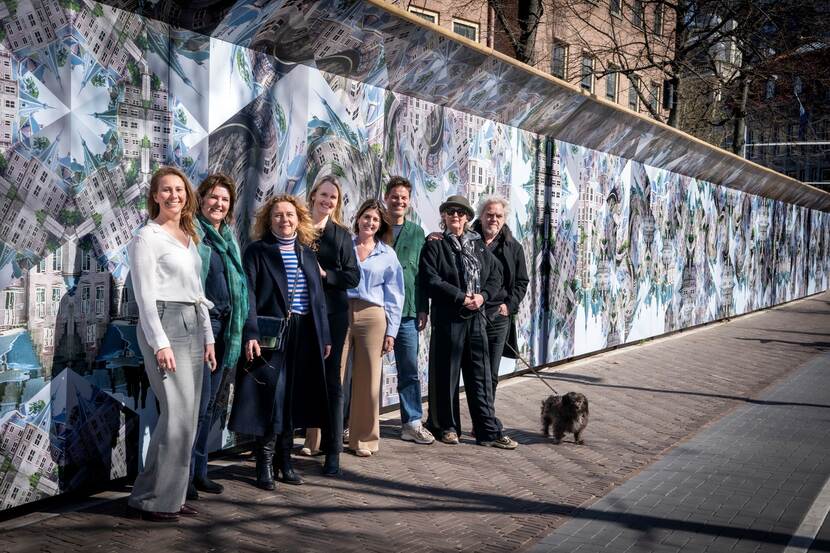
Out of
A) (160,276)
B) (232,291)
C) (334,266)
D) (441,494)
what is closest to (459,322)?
(334,266)

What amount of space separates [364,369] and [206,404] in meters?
1.68

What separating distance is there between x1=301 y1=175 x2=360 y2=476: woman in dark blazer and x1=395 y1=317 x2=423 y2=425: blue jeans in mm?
1028

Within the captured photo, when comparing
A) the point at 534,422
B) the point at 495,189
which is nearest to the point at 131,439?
the point at 534,422

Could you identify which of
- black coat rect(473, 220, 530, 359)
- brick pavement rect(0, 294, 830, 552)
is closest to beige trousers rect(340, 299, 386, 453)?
brick pavement rect(0, 294, 830, 552)

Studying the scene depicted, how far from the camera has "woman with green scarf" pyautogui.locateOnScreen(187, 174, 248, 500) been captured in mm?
5617

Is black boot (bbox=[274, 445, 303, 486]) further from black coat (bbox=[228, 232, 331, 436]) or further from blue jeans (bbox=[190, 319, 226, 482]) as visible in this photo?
blue jeans (bbox=[190, 319, 226, 482])

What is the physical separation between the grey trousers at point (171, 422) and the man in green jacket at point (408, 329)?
8.78ft

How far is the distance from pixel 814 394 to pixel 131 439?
804 centimetres

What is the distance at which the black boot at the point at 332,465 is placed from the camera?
638 centimetres

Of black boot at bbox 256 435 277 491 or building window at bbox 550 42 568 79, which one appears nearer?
black boot at bbox 256 435 277 491

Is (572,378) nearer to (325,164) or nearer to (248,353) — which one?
(325,164)

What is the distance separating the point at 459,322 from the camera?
7.57 meters

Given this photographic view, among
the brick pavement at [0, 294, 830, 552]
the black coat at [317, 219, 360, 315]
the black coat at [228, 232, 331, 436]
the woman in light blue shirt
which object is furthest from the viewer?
the woman in light blue shirt

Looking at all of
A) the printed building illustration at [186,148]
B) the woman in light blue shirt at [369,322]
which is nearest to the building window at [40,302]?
the printed building illustration at [186,148]
